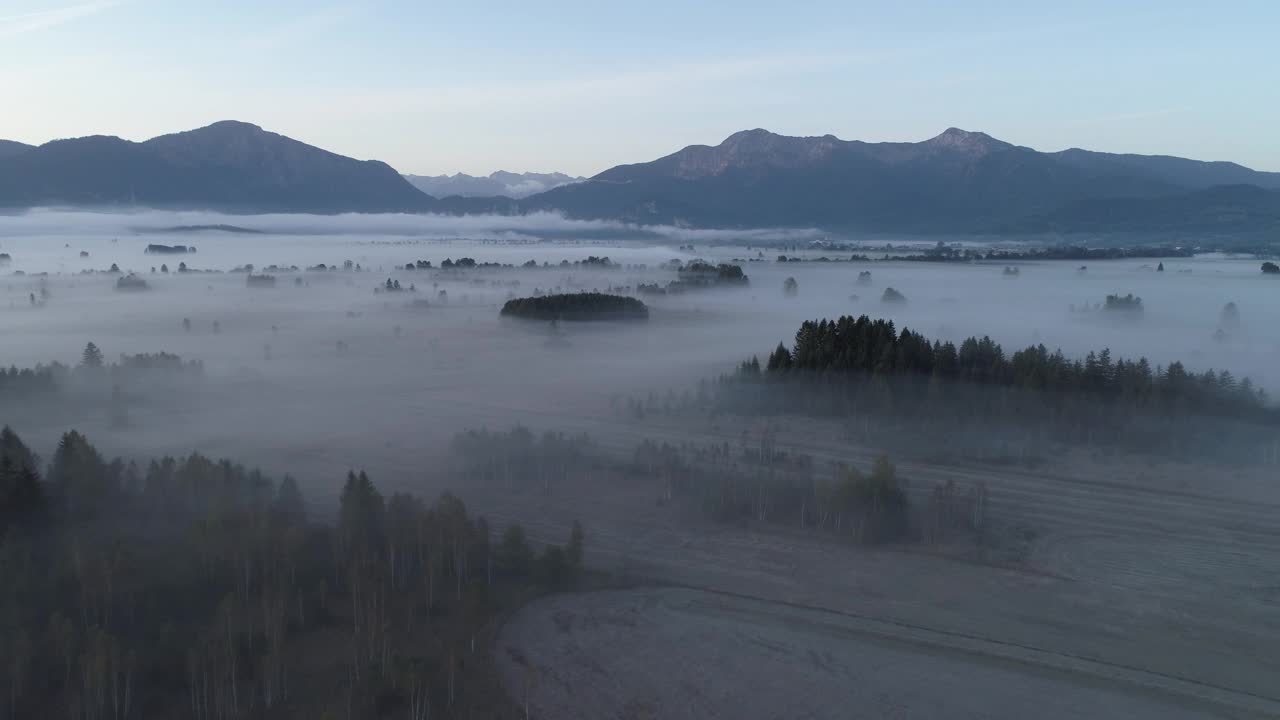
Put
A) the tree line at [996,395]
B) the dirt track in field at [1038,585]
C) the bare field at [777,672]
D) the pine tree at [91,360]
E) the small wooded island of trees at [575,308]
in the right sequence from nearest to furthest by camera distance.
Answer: the bare field at [777,672] → the dirt track in field at [1038,585] → the tree line at [996,395] → the pine tree at [91,360] → the small wooded island of trees at [575,308]

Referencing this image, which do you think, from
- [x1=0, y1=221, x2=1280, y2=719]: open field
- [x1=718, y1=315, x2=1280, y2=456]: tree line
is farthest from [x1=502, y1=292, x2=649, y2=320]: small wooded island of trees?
[x1=718, y1=315, x2=1280, y2=456]: tree line

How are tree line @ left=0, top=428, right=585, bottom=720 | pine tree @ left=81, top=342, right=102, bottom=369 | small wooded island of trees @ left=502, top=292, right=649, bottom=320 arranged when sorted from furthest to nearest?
small wooded island of trees @ left=502, top=292, right=649, bottom=320, pine tree @ left=81, top=342, right=102, bottom=369, tree line @ left=0, top=428, right=585, bottom=720

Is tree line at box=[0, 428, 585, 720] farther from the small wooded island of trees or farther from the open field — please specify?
the small wooded island of trees

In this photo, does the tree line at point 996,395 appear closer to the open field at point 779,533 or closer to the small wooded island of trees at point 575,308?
the open field at point 779,533

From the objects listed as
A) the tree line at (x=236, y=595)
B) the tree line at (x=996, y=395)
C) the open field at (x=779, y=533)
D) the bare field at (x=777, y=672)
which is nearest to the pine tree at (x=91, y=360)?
the open field at (x=779, y=533)

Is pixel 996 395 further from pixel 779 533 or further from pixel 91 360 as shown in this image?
pixel 91 360

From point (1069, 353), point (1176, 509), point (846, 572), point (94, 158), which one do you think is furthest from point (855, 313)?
point (94, 158)

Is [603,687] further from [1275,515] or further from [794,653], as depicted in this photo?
[1275,515]
